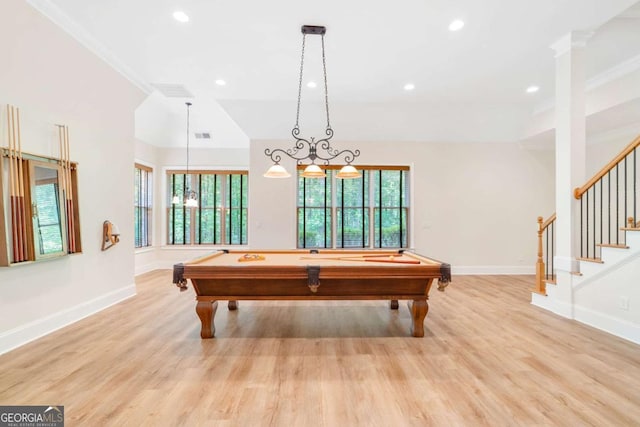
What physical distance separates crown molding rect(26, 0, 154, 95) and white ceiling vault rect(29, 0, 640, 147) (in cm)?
2

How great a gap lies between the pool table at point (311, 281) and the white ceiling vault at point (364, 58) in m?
2.62

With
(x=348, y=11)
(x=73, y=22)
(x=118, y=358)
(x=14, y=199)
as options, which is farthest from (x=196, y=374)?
(x=73, y=22)

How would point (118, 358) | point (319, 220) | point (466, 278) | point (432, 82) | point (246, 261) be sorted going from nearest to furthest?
point (118, 358) < point (246, 261) < point (432, 82) < point (466, 278) < point (319, 220)

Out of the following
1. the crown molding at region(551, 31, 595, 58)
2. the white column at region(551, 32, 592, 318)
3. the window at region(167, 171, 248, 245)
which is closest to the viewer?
the crown molding at region(551, 31, 595, 58)

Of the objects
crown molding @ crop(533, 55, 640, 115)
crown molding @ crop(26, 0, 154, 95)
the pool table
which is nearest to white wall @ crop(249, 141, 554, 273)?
crown molding @ crop(533, 55, 640, 115)

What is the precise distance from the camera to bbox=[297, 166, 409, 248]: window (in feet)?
23.0

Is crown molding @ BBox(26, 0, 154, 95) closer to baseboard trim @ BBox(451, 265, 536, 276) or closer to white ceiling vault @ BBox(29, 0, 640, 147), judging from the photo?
white ceiling vault @ BBox(29, 0, 640, 147)

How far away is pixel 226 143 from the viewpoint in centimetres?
743

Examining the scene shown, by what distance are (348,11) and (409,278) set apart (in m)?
2.80

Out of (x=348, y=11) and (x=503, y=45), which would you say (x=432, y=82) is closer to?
(x=503, y=45)

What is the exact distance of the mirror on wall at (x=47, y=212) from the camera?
302 centimetres

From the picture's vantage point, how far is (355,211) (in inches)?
277

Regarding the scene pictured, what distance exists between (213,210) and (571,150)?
7.14 meters

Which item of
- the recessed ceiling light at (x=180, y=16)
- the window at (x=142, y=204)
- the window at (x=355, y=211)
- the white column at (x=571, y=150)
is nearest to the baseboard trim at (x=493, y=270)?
the window at (x=355, y=211)
